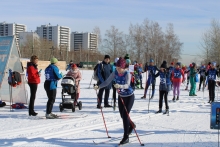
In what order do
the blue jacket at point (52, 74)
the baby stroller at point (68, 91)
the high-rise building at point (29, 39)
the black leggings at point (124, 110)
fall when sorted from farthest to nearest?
the high-rise building at point (29, 39) < the baby stroller at point (68, 91) < the blue jacket at point (52, 74) < the black leggings at point (124, 110)

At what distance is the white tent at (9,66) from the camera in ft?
34.0

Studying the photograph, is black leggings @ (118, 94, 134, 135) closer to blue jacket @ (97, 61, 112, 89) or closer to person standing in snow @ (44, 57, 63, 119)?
person standing in snow @ (44, 57, 63, 119)

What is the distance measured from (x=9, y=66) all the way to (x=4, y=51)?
58 centimetres

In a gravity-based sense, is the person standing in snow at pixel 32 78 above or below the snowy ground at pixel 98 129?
above

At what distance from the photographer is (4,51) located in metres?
10.5

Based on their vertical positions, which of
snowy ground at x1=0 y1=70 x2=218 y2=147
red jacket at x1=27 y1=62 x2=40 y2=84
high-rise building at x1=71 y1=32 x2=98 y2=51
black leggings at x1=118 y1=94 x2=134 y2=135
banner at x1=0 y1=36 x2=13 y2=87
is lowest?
snowy ground at x1=0 y1=70 x2=218 y2=147

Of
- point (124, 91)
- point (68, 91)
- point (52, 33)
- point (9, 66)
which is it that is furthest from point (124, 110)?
point (52, 33)

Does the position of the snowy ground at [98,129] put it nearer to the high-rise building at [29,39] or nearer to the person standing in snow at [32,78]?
the person standing in snow at [32,78]

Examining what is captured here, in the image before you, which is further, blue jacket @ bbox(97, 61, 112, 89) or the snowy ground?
blue jacket @ bbox(97, 61, 112, 89)

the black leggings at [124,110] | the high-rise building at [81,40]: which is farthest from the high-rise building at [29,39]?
the black leggings at [124,110]

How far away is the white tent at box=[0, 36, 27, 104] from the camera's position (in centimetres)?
1036

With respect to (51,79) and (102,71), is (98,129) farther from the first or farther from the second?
(102,71)

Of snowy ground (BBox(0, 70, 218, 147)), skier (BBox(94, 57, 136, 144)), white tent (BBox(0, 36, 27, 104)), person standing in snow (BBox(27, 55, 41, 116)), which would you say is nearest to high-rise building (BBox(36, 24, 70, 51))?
white tent (BBox(0, 36, 27, 104))

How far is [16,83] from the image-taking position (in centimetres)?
1016
